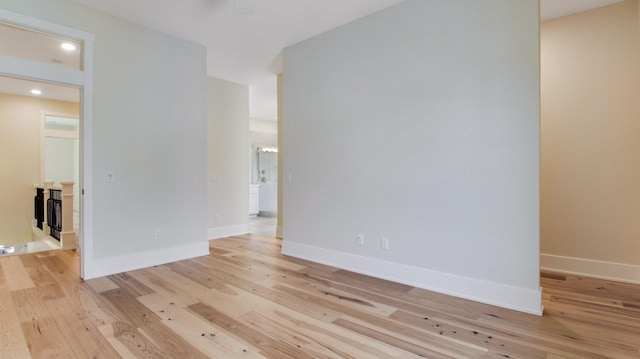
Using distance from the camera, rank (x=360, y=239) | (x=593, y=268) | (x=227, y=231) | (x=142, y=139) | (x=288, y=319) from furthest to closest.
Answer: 1. (x=227, y=231)
2. (x=142, y=139)
3. (x=360, y=239)
4. (x=593, y=268)
5. (x=288, y=319)

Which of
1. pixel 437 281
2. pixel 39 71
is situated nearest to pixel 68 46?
pixel 39 71

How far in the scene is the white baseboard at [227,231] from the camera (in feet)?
17.9

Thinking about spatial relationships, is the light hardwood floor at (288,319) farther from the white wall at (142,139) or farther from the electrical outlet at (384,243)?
the white wall at (142,139)

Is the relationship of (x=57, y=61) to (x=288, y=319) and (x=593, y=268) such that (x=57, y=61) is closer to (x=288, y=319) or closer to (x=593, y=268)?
(x=288, y=319)

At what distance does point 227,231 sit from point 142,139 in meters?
2.43

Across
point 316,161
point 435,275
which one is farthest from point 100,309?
point 435,275

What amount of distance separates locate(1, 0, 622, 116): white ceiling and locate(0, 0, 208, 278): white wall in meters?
0.26

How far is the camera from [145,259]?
12.4 feet

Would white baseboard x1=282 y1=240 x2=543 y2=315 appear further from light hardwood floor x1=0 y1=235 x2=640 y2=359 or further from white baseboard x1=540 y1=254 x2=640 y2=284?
white baseboard x1=540 y1=254 x2=640 y2=284

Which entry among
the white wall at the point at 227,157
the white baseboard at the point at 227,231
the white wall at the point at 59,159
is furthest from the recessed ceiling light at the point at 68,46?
the white wall at the point at 59,159

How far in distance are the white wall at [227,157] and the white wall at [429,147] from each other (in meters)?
2.06

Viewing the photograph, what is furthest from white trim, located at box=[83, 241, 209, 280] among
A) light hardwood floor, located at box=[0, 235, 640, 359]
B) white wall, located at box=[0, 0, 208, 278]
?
light hardwood floor, located at box=[0, 235, 640, 359]

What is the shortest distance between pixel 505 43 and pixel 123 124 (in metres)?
4.03

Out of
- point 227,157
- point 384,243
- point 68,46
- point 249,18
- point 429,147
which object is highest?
point 249,18
